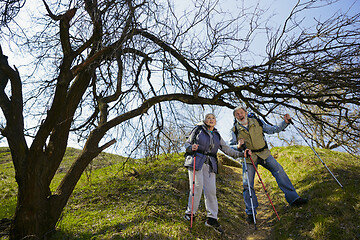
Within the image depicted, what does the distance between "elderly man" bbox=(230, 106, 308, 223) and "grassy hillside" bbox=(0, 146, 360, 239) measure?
0.38 meters

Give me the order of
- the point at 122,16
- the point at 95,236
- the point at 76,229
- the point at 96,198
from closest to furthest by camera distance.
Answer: the point at 122,16 → the point at 95,236 → the point at 76,229 → the point at 96,198

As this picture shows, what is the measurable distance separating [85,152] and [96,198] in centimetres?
201

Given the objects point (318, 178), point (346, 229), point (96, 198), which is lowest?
point (346, 229)

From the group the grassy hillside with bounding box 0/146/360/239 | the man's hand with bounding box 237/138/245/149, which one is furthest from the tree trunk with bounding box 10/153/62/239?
the man's hand with bounding box 237/138/245/149

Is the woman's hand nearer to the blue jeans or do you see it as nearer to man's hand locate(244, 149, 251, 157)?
man's hand locate(244, 149, 251, 157)

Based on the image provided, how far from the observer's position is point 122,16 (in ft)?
12.5

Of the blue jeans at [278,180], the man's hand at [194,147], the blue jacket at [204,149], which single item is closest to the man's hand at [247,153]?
the blue jacket at [204,149]

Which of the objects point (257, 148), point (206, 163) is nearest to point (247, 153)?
point (257, 148)

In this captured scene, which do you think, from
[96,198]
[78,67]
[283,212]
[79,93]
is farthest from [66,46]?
[283,212]

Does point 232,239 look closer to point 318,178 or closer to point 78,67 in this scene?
point 318,178

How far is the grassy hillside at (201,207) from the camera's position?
394 centimetres

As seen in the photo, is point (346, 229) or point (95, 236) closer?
point (346, 229)

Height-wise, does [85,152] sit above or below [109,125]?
below

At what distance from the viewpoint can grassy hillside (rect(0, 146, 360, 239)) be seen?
12.9 feet
